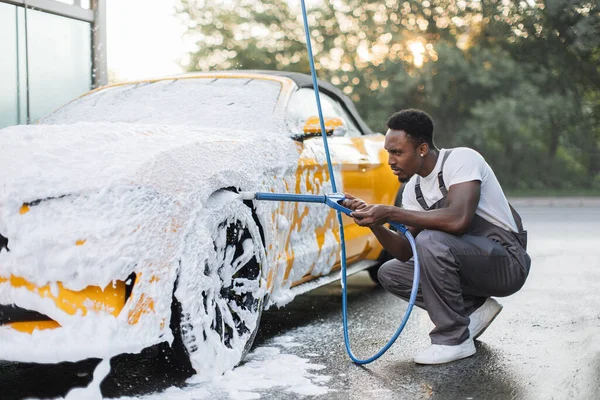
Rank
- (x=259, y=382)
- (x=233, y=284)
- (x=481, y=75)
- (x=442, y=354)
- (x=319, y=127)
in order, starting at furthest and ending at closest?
(x=481, y=75), (x=319, y=127), (x=442, y=354), (x=233, y=284), (x=259, y=382)

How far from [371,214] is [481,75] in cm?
1560

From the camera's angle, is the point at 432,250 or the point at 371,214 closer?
the point at 371,214

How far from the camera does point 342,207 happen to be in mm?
3791

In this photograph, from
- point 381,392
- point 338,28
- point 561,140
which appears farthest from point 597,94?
point 381,392

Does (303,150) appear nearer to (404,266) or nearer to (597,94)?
(404,266)

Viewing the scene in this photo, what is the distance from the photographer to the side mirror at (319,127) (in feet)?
14.9

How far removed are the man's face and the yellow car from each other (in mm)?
560

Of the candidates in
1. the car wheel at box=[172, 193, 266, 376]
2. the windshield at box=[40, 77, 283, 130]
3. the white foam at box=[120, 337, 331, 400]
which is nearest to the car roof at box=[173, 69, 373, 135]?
the windshield at box=[40, 77, 283, 130]

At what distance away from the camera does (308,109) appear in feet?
17.0

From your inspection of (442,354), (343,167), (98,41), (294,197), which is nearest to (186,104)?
(343,167)

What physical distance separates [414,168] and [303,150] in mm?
712

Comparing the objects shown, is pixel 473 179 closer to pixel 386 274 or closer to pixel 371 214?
pixel 371 214

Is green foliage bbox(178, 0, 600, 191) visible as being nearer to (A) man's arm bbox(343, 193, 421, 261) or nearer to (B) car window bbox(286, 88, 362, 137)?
(B) car window bbox(286, 88, 362, 137)

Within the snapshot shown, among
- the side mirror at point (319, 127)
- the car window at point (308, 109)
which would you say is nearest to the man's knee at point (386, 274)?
the side mirror at point (319, 127)
